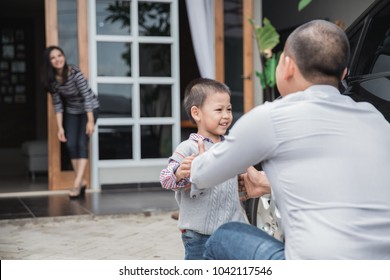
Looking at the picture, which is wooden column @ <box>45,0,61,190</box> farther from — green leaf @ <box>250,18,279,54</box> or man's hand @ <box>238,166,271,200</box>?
man's hand @ <box>238,166,271,200</box>

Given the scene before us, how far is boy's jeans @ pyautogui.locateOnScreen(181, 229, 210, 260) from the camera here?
236 cm

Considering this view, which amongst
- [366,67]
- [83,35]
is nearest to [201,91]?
[366,67]

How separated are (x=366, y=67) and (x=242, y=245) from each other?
1.95 meters

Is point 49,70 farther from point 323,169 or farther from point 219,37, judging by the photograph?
point 323,169

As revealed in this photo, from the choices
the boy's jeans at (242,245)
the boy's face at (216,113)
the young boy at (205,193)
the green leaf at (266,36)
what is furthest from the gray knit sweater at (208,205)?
the green leaf at (266,36)

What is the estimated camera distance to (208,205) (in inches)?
91.9

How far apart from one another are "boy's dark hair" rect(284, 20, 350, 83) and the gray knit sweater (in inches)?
28.8

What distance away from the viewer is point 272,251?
67.9 inches

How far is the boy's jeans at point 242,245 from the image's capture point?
1.74m

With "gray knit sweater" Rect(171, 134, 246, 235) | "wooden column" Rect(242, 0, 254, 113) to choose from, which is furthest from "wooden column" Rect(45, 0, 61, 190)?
"gray knit sweater" Rect(171, 134, 246, 235)
